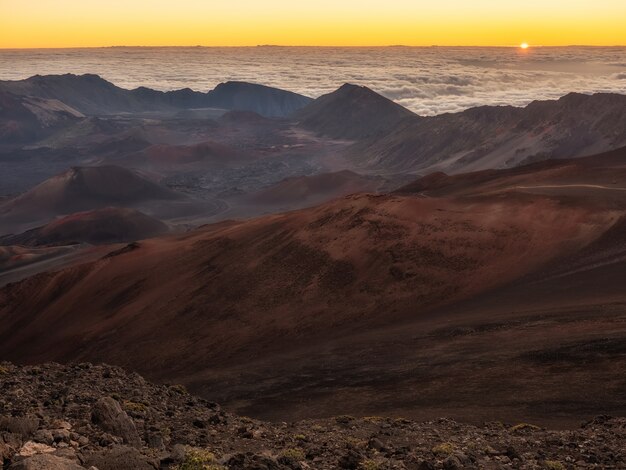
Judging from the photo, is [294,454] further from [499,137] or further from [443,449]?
[499,137]

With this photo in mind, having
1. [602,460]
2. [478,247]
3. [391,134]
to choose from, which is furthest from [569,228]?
[391,134]

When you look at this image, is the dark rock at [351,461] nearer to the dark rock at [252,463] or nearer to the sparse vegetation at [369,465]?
the sparse vegetation at [369,465]

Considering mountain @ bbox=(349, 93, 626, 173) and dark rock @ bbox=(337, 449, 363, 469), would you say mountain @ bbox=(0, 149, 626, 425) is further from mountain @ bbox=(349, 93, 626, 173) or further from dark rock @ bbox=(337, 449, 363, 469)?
mountain @ bbox=(349, 93, 626, 173)

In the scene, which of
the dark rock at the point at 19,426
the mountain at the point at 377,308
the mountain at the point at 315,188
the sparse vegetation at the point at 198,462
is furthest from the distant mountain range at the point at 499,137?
the dark rock at the point at 19,426

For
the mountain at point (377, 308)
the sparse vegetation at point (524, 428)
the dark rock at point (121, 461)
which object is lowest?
the mountain at point (377, 308)

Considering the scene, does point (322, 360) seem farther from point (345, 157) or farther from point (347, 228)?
point (345, 157)

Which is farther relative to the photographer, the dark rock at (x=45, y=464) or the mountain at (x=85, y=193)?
the mountain at (x=85, y=193)
